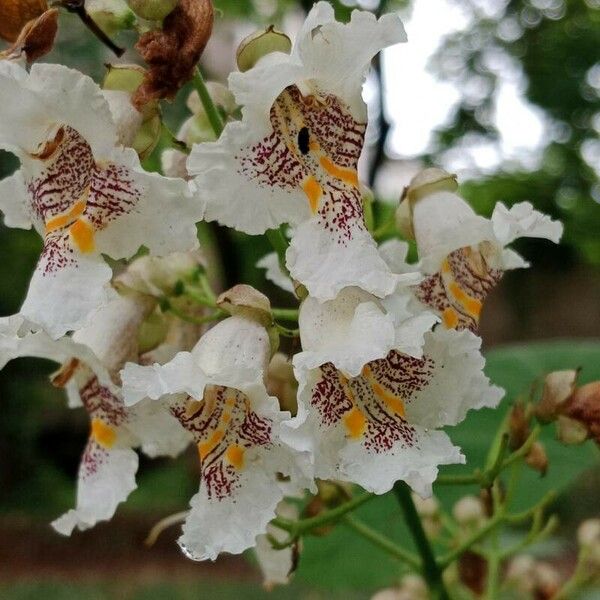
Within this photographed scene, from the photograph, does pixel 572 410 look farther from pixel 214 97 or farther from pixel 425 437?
pixel 214 97

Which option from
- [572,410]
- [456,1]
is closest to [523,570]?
[572,410]

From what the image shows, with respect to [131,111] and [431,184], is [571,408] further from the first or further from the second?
[131,111]

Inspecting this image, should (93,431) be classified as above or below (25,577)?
above

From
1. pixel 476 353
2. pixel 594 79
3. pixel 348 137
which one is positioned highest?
pixel 348 137

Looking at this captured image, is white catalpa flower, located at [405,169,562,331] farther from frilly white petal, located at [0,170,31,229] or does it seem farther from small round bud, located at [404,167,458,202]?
frilly white petal, located at [0,170,31,229]

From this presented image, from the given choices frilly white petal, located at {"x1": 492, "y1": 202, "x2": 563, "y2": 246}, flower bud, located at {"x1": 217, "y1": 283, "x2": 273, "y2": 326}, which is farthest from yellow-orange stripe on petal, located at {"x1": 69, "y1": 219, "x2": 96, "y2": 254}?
frilly white petal, located at {"x1": 492, "y1": 202, "x2": 563, "y2": 246}

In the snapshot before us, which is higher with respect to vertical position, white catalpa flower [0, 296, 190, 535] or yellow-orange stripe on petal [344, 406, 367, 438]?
yellow-orange stripe on petal [344, 406, 367, 438]

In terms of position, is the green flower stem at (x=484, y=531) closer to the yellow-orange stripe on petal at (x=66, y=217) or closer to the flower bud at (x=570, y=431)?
the flower bud at (x=570, y=431)
